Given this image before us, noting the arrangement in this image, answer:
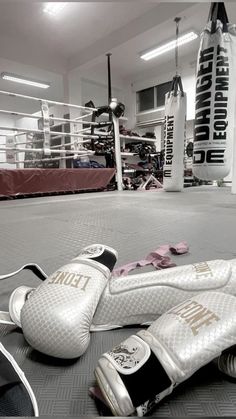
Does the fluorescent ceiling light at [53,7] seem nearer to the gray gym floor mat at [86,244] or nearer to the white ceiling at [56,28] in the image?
the white ceiling at [56,28]

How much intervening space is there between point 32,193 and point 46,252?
2.40 metres

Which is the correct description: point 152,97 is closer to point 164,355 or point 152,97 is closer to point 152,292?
point 152,292

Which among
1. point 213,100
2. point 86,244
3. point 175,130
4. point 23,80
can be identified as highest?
point 23,80

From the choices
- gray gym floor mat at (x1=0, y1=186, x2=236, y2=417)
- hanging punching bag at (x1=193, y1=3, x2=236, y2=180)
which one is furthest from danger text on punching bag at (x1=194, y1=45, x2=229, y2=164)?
gray gym floor mat at (x1=0, y1=186, x2=236, y2=417)

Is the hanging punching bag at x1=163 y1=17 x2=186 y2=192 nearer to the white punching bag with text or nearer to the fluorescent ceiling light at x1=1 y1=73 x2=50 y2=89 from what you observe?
the white punching bag with text

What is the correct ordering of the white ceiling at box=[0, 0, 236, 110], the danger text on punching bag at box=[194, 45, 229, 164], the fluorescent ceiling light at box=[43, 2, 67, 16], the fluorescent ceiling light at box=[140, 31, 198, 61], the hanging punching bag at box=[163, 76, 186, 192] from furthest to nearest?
the fluorescent ceiling light at box=[140, 31, 198, 61], the white ceiling at box=[0, 0, 236, 110], the fluorescent ceiling light at box=[43, 2, 67, 16], the hanging punching bag at box=[163, 76, 186, 192], the danger text on punching bag at box=[194, 45, 229, 164]

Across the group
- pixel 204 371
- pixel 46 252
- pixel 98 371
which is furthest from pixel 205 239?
pixel 98 371

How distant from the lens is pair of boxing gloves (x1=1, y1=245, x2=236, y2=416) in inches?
11.7

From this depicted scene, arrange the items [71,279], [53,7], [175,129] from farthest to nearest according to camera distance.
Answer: [53,7] → [175,129] → [71,279]

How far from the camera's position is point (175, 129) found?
134 inches

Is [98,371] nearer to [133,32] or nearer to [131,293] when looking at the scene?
[131,293]

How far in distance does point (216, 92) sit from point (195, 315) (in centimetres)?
157

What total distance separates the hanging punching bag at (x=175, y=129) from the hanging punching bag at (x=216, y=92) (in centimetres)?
170

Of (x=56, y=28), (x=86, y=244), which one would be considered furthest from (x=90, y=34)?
(x=86, y=244)
